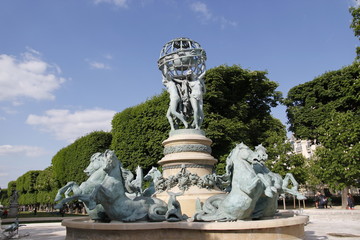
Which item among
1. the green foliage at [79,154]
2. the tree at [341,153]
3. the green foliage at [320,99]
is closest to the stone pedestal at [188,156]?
the tree at [341,153]

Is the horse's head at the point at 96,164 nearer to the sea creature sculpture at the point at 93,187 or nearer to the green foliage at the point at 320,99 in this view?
the sea creature sculpture at the point at 93,187

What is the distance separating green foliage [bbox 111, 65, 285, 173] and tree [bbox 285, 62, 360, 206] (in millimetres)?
3443

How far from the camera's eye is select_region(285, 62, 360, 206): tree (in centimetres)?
2512

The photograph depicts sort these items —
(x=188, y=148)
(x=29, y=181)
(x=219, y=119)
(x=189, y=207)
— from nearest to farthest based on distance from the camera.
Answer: (x=189, y=207) < (x=188, y=148) < (x=219, y=119) < (x=29, y=181)

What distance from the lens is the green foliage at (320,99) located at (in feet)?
100

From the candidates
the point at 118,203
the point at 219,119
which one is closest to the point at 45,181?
the point at 219,119

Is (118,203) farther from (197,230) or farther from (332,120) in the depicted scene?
(332,120)

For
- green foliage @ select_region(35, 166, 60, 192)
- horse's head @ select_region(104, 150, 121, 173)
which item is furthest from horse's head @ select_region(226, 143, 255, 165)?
green foliage @ select_region(35, 166, 60, 192)

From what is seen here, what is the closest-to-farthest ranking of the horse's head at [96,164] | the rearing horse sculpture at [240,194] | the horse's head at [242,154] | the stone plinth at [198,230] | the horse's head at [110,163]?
the stone plinth at [198,230]
the rearing horse sculpture at [240,194]
the horse's head at [242,154]
the horse's head at [110,163]
the horse's head at [96,164]

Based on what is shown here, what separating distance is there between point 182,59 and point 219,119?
1569cm

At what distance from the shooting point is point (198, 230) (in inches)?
253

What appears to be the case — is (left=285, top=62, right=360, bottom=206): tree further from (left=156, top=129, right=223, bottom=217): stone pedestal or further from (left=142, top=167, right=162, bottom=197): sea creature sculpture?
(left=142, top=167, right=162, bottom=197): sea creature sculpture

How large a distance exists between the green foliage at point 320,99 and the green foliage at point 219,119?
314 cm

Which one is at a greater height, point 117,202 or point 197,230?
point 117,202
